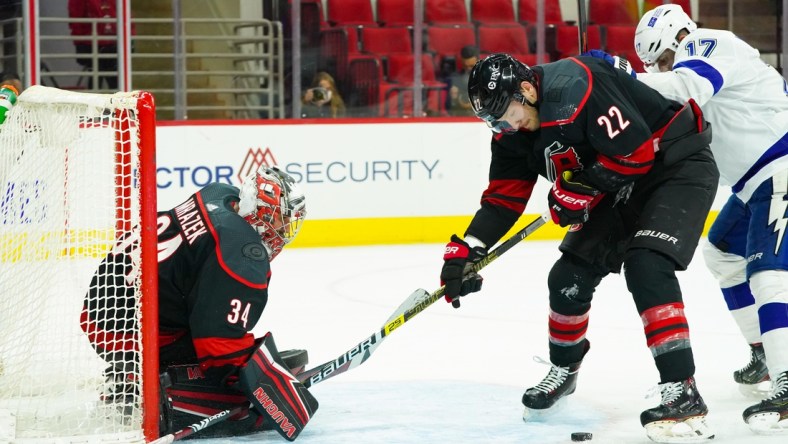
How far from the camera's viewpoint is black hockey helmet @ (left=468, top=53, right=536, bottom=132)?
9.25 ft

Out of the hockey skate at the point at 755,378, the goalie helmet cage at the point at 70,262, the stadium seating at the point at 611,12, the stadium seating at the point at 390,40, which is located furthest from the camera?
the stadium seating at the point at 611,12

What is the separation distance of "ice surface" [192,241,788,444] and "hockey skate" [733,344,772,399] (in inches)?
1.9

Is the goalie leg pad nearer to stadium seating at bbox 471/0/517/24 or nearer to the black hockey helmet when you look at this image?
the black hockey helmet

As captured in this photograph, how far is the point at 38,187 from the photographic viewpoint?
122 inches

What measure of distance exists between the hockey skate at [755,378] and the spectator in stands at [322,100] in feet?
13.9

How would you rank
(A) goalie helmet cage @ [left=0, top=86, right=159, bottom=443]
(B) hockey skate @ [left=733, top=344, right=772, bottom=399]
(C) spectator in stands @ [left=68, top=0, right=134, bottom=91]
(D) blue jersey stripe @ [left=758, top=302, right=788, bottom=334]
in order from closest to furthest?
(A) goalie helmet cage @ [left=0, top=86, right=159, bottom=443]
(D) blue jersey stripe @ [left=758, top=302, right=788, bottom=334]
(B) hockey skate @ [left=733, top=344, right=772, bottom=399]
(C) spectator in stands @ [left=68, top=0, right=134, bottom=91]

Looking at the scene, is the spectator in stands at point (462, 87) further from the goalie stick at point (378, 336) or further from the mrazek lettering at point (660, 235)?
→ the mrazek lettering at point (660, 235)

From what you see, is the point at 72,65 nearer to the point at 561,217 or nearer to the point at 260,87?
the point at 260,87

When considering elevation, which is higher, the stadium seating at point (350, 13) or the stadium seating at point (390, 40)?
the stadium seating at point (350, 13)

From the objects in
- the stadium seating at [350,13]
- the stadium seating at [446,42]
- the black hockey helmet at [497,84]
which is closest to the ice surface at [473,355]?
the black hockey helmet at [497,84]

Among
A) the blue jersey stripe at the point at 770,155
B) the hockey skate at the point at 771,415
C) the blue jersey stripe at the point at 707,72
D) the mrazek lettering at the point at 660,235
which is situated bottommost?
the hockey skate at the point at 771,415

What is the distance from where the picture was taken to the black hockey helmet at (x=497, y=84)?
2.82 meters

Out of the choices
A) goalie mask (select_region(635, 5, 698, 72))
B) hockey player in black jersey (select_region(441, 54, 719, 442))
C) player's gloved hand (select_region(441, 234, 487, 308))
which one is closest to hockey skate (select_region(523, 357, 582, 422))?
hockey player in black jersey (select_region(441, 54, 719, 442))

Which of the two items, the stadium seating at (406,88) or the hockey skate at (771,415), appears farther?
the stadium seating at (406,88)
